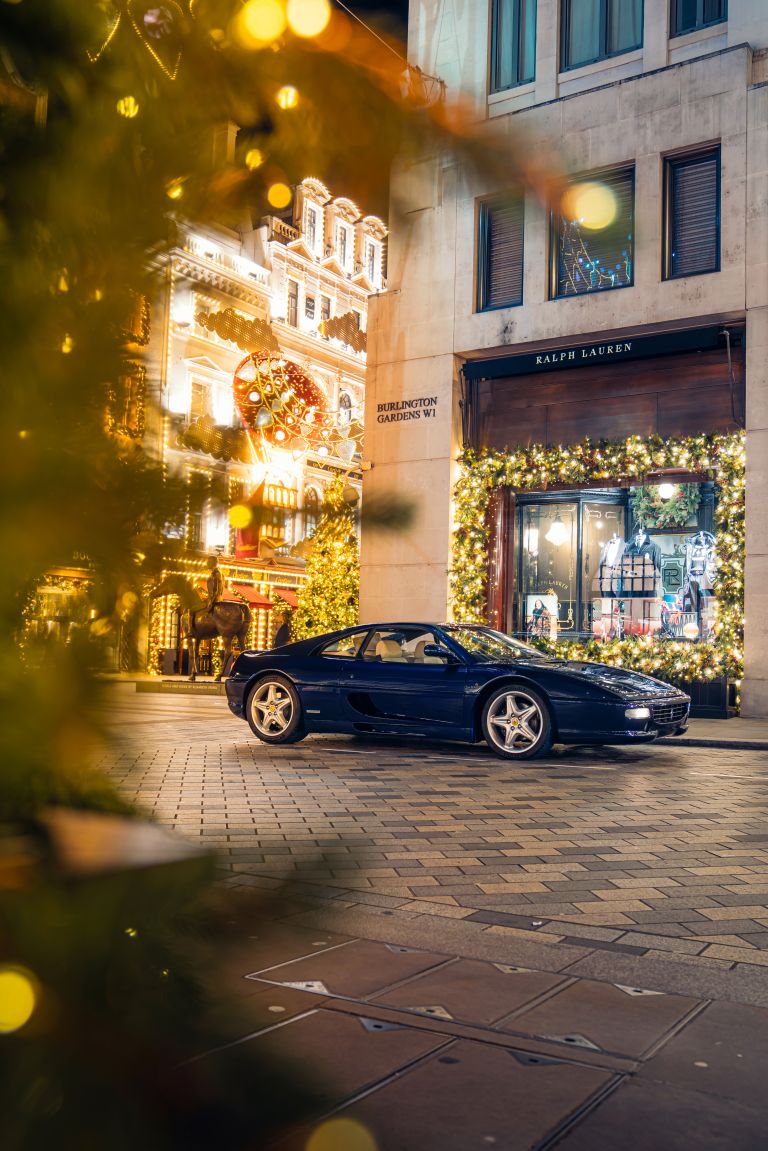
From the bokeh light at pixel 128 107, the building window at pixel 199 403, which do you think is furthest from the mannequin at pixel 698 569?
the bokeh light at pixel 128 107

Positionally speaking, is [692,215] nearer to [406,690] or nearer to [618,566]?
[618,566]

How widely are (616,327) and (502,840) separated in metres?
14.1

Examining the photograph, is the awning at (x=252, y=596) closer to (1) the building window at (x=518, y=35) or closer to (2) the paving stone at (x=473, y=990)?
(1) the building window at (x=518, y=35)

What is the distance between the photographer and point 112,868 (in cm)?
113

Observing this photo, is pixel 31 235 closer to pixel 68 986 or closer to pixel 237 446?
pixel 237 446

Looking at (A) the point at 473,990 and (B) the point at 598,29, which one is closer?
(A) the point at 473,990

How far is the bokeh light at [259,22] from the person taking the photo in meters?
1.16

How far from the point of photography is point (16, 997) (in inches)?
39.5

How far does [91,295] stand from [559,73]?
21468 millimetres

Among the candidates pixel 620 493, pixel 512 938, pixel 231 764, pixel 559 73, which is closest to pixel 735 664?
pixel 620 493

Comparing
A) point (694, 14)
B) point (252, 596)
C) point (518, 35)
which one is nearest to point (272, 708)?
point (694, 14)

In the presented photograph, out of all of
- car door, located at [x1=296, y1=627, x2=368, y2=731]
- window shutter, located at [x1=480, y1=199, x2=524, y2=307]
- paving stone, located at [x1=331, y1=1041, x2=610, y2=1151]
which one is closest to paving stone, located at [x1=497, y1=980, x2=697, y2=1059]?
paving stone, located at [x1=331, y1=1041, x2=610, y2=1151]

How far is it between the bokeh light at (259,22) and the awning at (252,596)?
3741 cm

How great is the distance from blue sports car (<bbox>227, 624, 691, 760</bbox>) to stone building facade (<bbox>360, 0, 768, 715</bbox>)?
5.59 metres
